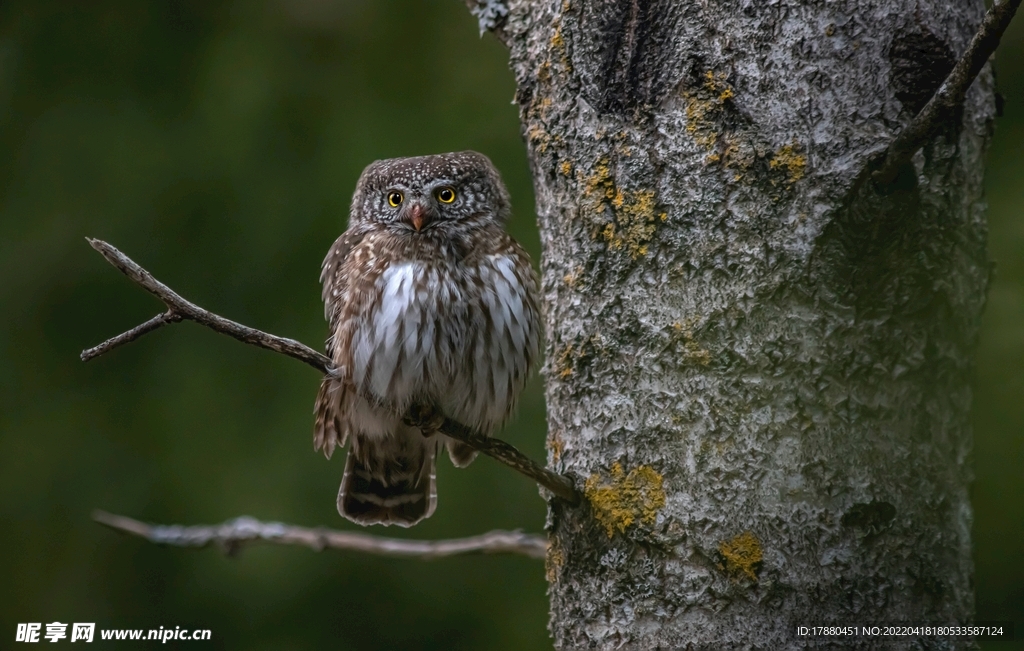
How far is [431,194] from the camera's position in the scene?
2.82 m

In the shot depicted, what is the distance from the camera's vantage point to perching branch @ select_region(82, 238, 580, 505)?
1.64 metres

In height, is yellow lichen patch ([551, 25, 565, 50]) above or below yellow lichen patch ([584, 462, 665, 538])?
above

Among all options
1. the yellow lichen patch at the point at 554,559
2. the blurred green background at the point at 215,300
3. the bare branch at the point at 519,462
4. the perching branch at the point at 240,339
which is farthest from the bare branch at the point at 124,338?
the blurred green background at the point at 215,300

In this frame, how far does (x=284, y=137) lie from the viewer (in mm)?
4688

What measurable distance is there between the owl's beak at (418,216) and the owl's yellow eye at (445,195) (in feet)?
0.29

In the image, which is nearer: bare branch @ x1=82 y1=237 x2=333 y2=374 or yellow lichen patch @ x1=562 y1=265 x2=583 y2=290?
bare branch @ x1=82 y1=237 x2=333 y2=374

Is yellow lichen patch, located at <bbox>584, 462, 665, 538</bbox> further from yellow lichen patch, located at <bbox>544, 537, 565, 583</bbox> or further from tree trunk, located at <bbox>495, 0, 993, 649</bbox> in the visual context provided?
yellow lichen patch, located at <bbox>544, 537, 565, 583</bbox>

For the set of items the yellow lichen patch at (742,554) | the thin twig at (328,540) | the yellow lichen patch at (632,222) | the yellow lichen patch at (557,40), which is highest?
the yellow lichen patch at (557,40)

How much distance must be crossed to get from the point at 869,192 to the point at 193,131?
12.2ft

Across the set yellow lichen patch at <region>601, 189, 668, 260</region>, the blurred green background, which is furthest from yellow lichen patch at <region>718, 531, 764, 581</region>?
the blurred green background

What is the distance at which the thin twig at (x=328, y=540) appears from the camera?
246 cm

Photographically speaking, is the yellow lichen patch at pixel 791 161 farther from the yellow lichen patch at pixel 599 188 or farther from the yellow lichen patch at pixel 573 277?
the yellow lichen patch at pixel 573 277

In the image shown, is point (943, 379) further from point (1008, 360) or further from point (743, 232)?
point (1008, 360)

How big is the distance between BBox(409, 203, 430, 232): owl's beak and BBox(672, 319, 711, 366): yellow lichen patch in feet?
3.42
